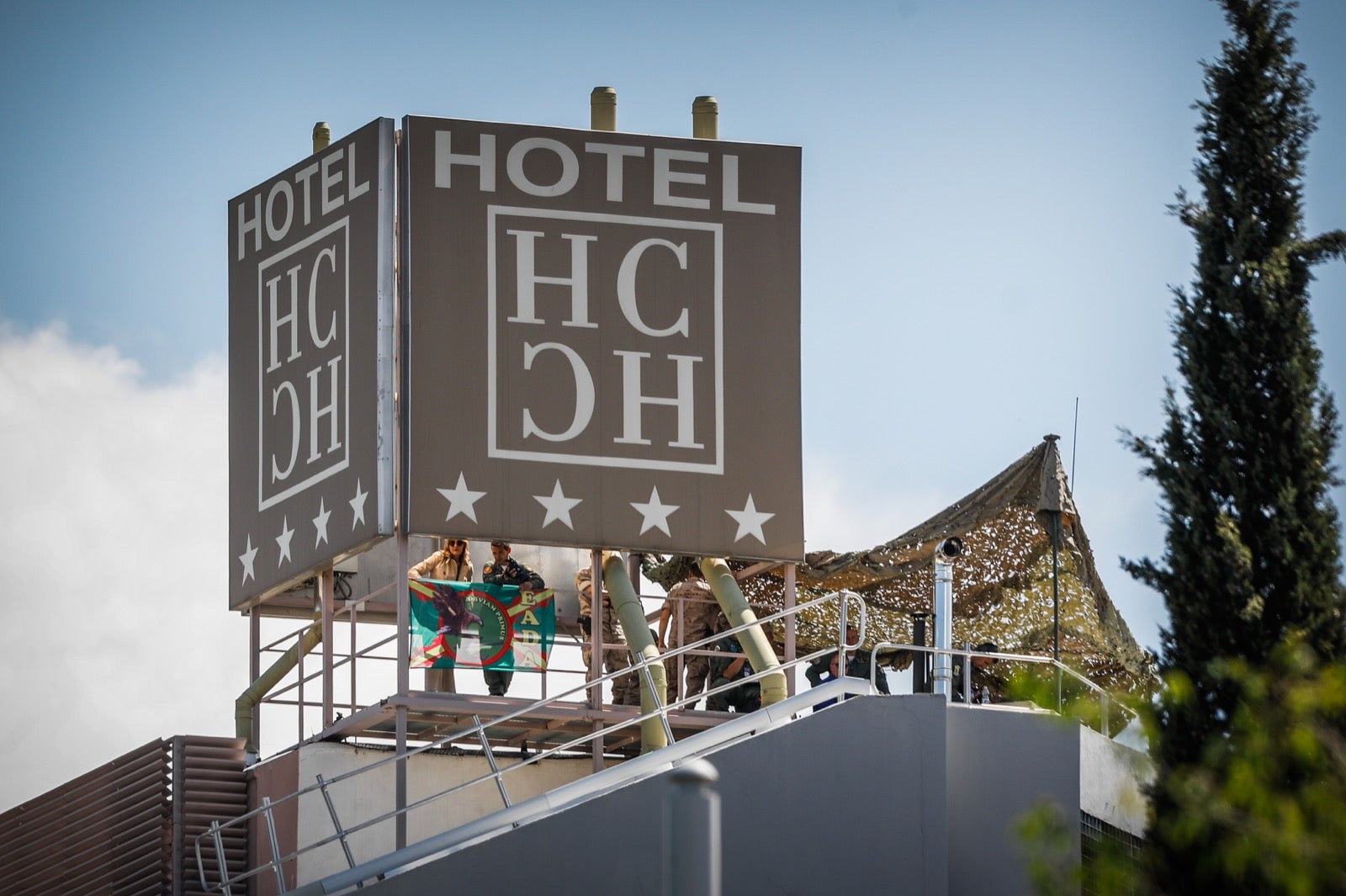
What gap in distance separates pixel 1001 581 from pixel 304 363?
762cm

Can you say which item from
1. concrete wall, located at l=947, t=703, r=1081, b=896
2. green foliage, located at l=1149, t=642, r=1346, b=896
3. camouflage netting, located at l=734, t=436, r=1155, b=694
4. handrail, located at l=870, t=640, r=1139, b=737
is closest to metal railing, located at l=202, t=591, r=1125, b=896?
handrail, located at l=870, t=640, r=1139, b=737

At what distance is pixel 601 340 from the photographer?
2194cm

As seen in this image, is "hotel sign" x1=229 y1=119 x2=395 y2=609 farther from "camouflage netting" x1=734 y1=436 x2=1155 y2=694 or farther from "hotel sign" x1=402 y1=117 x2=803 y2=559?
"camouflage netting" x1=734 y1=436 x2=1155 y2=694

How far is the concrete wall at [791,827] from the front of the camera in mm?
17969

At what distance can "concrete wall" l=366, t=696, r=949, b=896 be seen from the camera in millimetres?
17969

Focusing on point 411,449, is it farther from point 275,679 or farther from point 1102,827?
point 1102,827

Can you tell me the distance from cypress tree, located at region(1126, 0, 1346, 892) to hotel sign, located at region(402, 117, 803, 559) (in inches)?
253

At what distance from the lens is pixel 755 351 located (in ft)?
73.5

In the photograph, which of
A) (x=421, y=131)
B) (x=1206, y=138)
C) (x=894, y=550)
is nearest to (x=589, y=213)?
(x=421, y=131)

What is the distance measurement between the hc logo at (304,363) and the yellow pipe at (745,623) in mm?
3654

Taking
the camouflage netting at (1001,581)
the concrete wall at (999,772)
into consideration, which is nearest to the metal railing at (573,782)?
the concrete wall at (999,772)

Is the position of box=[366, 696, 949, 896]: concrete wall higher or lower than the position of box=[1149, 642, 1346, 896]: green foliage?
lower

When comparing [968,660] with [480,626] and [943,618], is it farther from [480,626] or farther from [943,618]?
[480,626]

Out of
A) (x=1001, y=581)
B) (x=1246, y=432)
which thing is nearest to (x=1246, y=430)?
(x=1246, y=432)
